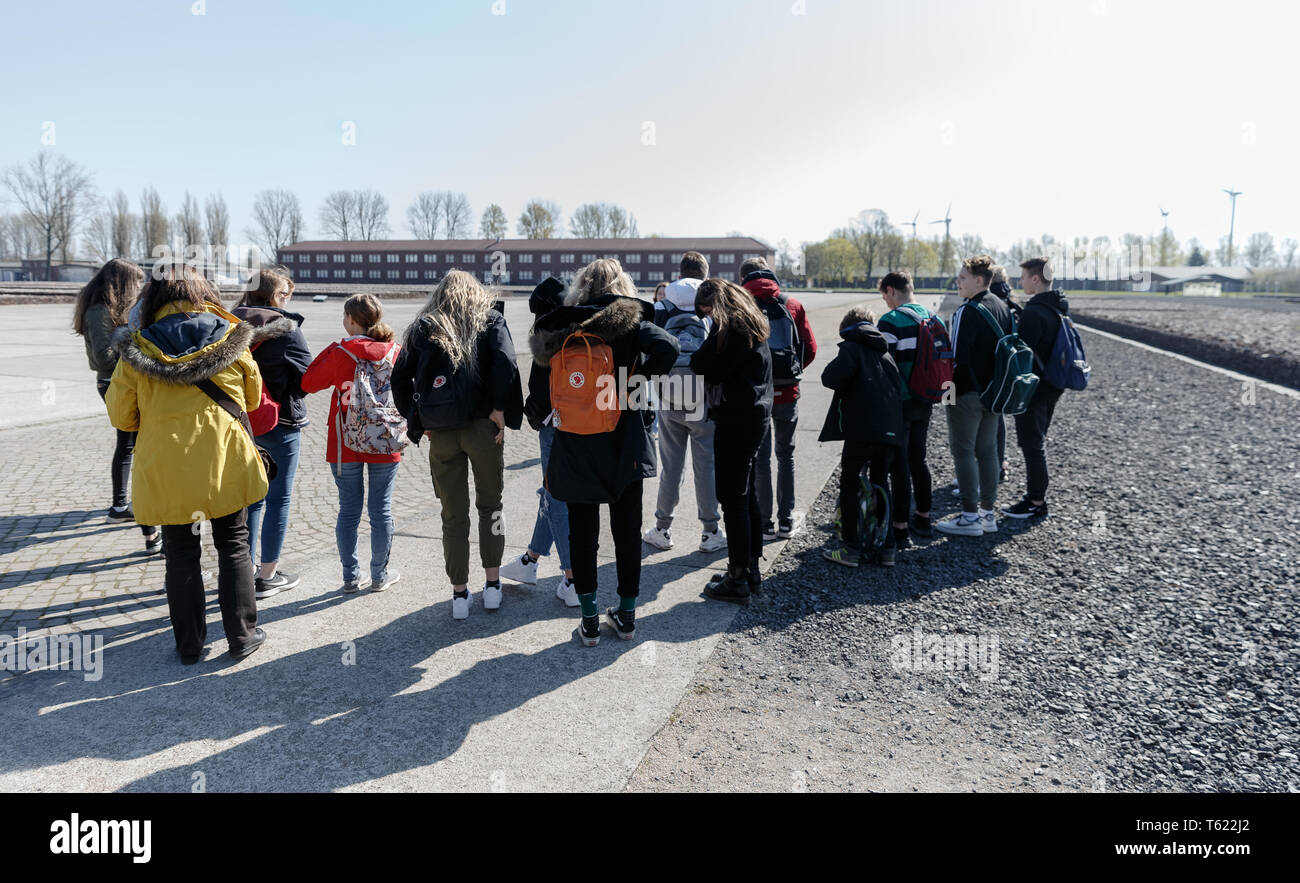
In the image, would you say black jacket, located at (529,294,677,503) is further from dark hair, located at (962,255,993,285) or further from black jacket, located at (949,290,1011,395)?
dark hair, located at (962,255,993,285)

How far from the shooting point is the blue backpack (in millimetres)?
6199

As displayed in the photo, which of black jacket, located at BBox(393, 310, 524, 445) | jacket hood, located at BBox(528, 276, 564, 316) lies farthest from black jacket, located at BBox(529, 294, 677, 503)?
black jacket, located at BBox(393, 310, 524, 445)

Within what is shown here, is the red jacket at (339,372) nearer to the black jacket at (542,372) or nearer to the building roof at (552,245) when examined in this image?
the black jacket at (542,372)

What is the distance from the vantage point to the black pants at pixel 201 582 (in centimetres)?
388

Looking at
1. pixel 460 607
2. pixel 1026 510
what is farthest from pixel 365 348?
pixel 1026 510

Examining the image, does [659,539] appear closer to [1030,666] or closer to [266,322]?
[1030,666]

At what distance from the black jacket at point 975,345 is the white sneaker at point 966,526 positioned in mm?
1011

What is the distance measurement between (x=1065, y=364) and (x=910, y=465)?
1.52 m

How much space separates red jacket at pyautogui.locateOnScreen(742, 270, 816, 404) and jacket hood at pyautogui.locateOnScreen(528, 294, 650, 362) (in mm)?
1587

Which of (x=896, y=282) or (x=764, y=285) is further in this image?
(x=896, y=282)

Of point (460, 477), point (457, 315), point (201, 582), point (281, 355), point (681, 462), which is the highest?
point (457, 315)

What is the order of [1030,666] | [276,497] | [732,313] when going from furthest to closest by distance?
1. [276,497]
2. [732,313]
3. [1030,666]

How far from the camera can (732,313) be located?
4527mm
